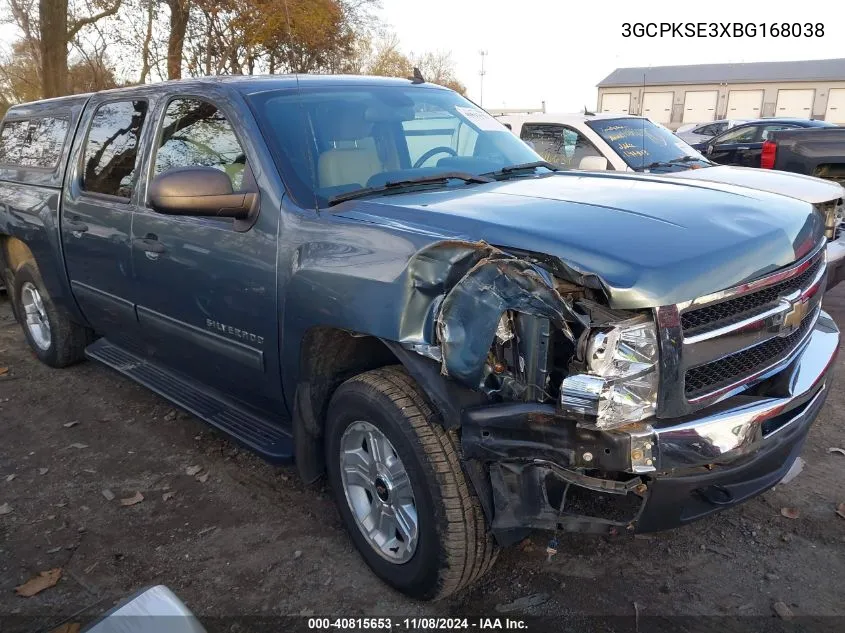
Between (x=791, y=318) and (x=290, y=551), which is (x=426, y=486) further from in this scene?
(x=791, y=318)

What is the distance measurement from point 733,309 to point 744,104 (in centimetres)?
6440

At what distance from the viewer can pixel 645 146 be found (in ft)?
23.3

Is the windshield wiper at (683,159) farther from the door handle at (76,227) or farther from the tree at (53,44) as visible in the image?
the tree at (53,44)

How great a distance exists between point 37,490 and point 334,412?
6.54 ft

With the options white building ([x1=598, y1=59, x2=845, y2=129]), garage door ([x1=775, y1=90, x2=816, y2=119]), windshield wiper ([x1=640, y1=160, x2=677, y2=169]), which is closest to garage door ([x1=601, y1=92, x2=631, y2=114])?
white building ([x1=598, y1=59, x2=845, y2=129])

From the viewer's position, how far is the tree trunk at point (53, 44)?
13133 millimetres

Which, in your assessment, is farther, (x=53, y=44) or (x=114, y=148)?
(x=53, y=44)

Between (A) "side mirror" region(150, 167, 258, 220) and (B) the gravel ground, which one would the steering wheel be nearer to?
(A) "side mirror" region(150, 167, 258, 220)

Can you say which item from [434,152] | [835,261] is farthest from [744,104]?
[434,152]

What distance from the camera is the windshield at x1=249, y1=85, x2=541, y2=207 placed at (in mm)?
2939

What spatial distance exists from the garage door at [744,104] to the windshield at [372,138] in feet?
203

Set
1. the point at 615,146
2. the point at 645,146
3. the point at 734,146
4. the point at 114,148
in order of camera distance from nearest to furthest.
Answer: the point at 114,148 → the point at 615,146 → the point at 645,146 → the point at 734,146

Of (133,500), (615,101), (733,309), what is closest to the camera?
(733,309)

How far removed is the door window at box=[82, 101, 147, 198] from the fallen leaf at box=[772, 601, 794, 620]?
3.63m
